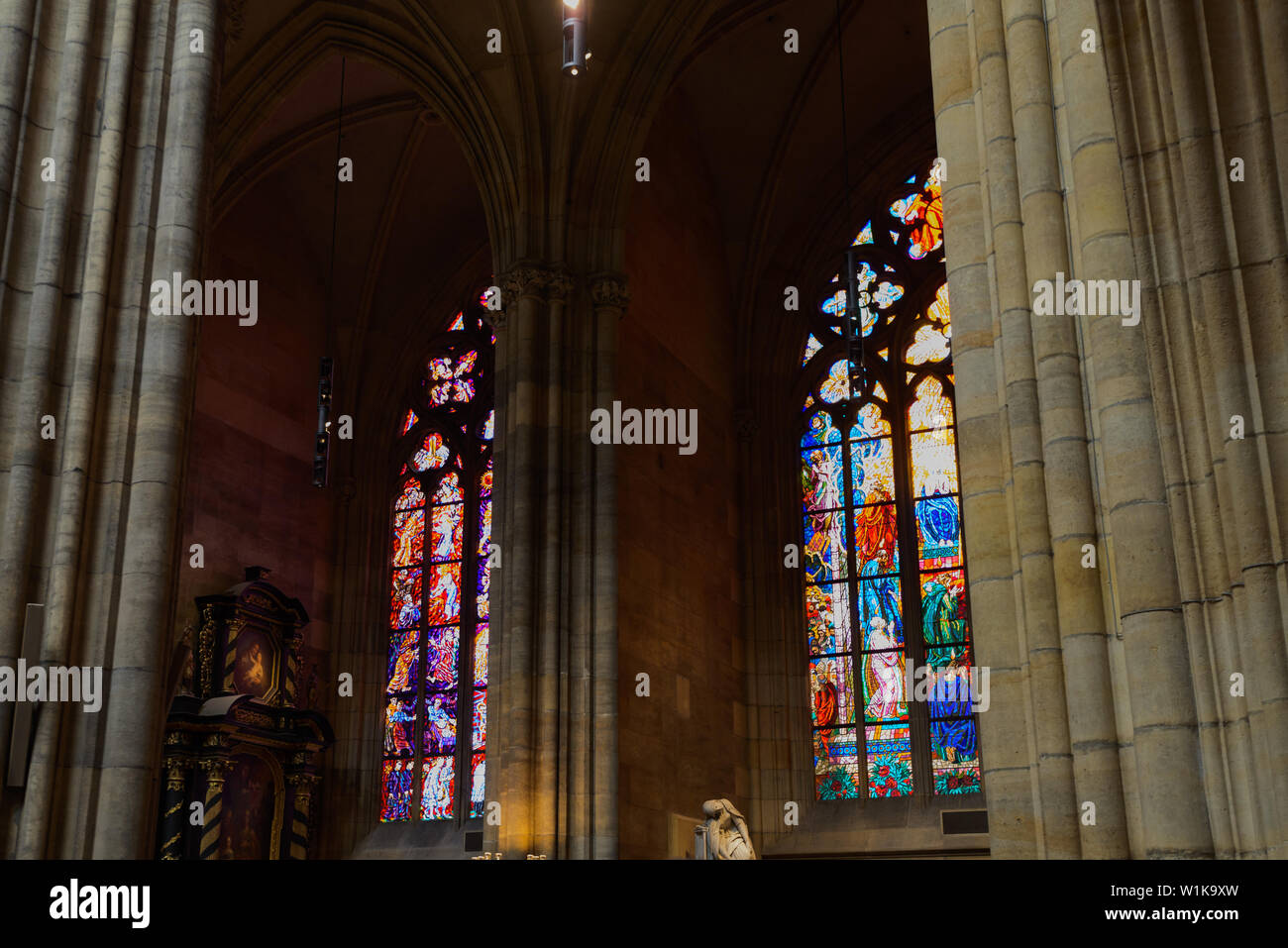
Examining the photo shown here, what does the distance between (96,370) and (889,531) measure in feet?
37.5

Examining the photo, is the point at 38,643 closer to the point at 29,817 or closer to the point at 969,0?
the point at 29,817

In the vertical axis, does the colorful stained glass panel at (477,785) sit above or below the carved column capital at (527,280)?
below

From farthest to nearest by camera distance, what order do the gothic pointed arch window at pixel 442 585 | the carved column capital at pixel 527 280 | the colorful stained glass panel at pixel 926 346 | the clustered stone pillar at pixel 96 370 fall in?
the gothic pointed arch window at pixel 442 585 < the colorful stained glass panel at pixel 926 346 < the carved column capital at pixel 527 280 < the clustered stone pillar at pixel 96 370

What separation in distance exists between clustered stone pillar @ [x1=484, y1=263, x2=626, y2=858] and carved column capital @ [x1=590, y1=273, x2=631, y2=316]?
2 cm

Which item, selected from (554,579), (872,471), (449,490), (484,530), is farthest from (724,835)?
(449,490)

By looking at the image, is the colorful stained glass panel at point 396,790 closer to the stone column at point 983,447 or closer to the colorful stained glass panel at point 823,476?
the colorful stained glass panel at point 823,476

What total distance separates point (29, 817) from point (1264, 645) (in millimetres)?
5939

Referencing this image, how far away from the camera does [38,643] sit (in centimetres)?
730

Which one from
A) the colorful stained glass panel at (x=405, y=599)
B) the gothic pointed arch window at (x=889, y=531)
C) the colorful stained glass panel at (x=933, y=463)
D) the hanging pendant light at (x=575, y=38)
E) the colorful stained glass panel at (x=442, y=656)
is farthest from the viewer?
the colorful stained glass panel at (x=405, y=599)

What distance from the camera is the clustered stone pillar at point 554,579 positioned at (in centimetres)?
1309

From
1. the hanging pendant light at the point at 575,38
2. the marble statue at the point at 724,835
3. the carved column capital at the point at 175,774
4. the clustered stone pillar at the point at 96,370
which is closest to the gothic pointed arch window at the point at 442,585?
the carved column capital at the point at 175,774

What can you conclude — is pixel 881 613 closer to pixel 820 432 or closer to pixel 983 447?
pixel 820 432

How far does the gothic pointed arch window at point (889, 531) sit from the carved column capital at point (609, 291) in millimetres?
2960

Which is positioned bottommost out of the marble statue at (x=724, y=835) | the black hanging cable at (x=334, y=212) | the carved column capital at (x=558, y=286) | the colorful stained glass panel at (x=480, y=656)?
the marble statue at (x=724, y=835)
